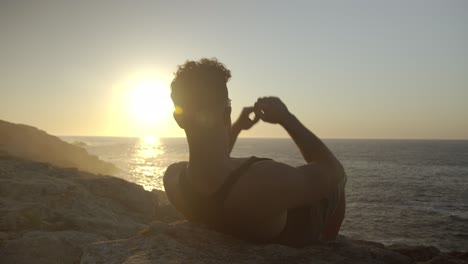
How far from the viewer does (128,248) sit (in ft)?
10.7

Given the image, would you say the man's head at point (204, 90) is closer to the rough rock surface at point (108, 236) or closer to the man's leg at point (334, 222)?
the rough rock surface at point (108, 236)

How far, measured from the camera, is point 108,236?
7.45 meters

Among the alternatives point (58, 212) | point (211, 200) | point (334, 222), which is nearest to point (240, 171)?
point (211, 200)

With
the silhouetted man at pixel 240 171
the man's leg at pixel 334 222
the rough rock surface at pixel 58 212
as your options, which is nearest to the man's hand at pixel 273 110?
the silhouetted man at pixel 240 171

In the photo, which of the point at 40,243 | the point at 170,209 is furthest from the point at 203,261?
the point at 170,209

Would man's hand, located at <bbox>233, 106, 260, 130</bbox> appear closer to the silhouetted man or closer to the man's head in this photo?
the silhouetted man

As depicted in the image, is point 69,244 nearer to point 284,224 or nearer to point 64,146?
point 284,224

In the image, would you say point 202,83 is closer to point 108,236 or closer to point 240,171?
point 240,171

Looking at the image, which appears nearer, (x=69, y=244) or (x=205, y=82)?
(x=205, y=82)

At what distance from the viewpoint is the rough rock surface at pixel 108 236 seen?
3.19 m

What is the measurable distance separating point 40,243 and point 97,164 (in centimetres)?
5223

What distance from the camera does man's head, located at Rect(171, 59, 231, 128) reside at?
3025 millimetres

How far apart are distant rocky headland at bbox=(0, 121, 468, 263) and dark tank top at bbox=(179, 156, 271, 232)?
173mm

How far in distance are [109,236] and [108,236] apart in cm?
2
